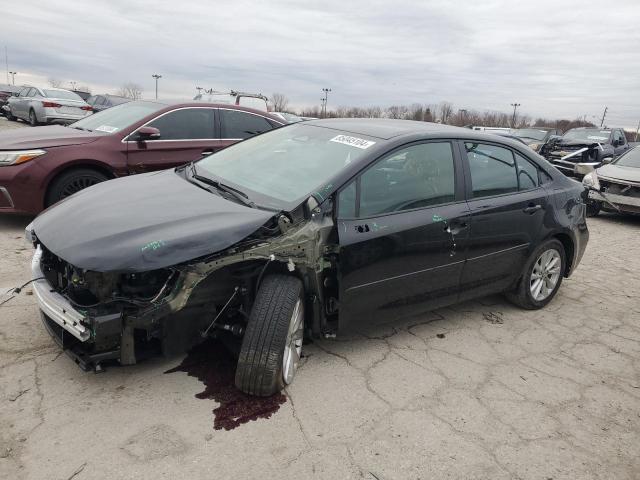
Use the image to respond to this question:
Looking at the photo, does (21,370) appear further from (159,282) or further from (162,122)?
(162,122)

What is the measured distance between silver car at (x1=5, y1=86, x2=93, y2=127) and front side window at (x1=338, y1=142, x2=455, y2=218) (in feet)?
48.4

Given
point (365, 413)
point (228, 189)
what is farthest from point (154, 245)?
point (365, 413)

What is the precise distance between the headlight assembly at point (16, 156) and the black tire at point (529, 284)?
4.96m

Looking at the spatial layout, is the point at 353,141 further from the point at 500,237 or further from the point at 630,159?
the point at 630,159

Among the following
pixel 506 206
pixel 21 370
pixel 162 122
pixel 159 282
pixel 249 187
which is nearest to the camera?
pixel 159 282

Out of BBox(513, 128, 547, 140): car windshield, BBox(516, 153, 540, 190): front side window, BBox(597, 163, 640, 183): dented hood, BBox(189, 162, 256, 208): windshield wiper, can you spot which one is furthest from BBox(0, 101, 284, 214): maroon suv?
BBox(513, 128, 547, 140): car windshield

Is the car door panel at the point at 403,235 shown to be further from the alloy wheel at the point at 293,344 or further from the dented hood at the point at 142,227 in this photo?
the dented hood at the point at 142,227

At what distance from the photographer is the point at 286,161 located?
3492 millimetres

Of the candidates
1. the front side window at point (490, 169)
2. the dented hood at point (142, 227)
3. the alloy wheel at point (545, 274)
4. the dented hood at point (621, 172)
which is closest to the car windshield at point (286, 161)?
the dented hood at point (142, 227)

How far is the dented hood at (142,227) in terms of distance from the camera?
2.44 meters

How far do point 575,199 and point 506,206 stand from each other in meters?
1.10

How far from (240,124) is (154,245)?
445 centimetres

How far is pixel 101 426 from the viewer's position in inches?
96.6

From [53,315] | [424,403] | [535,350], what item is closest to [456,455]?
[424,403]
